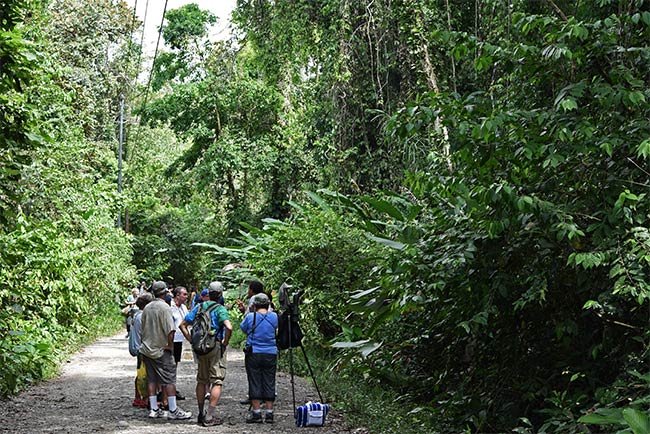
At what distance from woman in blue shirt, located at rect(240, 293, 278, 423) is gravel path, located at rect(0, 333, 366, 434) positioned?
15.4 inches

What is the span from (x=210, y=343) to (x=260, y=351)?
2.24ft

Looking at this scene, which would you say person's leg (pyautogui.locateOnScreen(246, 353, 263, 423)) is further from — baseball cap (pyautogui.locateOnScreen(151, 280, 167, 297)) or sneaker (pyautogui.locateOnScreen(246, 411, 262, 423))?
baseball cap (pyautogui.locateOnScreen(151, 280, 167, 297))

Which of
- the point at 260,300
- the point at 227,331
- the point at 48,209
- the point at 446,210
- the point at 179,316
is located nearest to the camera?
the point at 446,210

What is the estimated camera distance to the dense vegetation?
7.02 meters

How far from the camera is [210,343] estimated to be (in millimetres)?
11023

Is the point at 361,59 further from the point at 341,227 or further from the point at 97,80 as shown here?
the point at 97,80

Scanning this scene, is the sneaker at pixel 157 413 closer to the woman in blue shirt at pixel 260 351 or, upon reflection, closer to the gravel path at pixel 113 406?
the gravel path at pixel 113 406

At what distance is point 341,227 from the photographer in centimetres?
1670

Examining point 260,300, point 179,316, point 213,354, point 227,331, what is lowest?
point 213,354

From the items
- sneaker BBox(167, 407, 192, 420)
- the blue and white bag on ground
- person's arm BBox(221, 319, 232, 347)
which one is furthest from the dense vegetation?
sneaker BBox(167, 407, 192, 420)

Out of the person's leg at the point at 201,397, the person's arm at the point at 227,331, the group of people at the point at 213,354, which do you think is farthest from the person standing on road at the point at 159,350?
the person's arm at the point at 227,331

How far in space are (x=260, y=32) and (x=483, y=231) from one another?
30.5 ft

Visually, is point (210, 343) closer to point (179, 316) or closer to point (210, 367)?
point (210, 367)

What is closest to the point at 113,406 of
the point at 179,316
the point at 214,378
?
the point at 179,316
